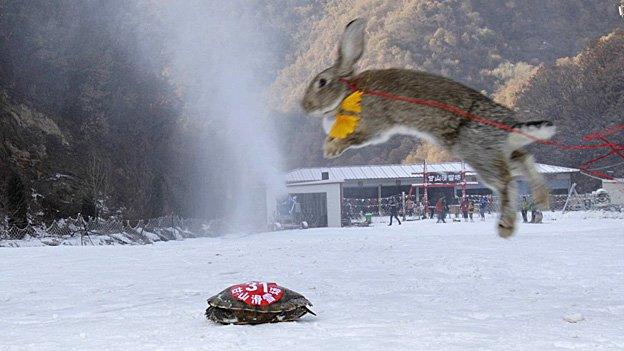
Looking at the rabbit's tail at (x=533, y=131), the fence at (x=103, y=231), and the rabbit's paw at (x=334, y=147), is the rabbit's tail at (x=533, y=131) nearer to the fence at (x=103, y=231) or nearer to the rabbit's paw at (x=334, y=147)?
the rabbit's paw at (x=334, y=147)

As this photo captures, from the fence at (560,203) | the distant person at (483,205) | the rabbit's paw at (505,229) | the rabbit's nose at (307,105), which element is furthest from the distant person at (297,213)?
the rabbit's nose at (307,105)

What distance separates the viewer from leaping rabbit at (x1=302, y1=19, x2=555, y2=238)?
1678 mm

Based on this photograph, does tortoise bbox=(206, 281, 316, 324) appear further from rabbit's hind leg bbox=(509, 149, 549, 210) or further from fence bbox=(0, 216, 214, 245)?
fence bbox=(0, 216, 214, 245)

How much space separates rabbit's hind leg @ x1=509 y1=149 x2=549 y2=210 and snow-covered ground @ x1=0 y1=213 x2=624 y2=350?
5176mm

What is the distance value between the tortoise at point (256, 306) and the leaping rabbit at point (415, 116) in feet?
38.9

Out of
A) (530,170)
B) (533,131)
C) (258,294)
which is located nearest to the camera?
(533,131)

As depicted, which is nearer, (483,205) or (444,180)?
(444,180)

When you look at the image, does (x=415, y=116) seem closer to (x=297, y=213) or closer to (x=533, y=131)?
(x=533, y=131)

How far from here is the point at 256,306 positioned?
43.7 feet

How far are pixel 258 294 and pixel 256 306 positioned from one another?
0.27 m

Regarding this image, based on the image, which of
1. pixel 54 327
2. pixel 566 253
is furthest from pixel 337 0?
pixel 566 253

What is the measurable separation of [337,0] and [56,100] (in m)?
38.0

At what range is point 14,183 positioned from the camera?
112 ft

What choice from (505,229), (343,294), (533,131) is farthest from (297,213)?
(533,131)
